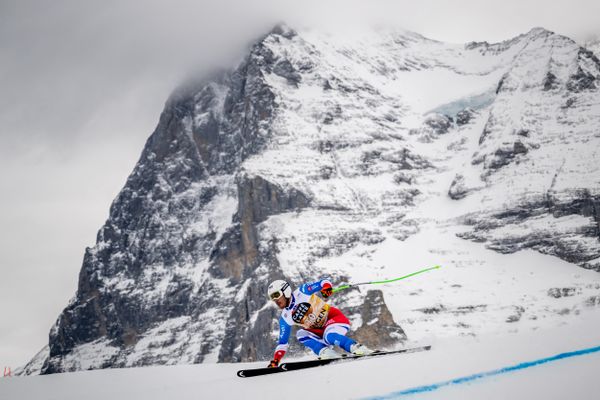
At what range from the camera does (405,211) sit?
512ft

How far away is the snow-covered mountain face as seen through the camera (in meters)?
117

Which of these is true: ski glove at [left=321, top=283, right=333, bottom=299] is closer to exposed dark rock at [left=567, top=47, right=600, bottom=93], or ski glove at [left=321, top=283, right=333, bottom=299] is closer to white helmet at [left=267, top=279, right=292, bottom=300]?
white helmet at [left=267, top=279, right=292, bottom=300]

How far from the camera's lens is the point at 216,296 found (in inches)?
6762

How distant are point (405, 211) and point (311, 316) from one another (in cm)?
14710

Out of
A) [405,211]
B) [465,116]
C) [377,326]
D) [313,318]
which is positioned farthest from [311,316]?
[465,116]

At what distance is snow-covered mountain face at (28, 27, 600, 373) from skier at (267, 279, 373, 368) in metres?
90.7

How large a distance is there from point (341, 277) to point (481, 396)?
122m

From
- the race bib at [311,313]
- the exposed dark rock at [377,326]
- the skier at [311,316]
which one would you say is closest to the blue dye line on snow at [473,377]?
the skier at [311,316]

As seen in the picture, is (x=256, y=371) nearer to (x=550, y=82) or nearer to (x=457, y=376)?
(x=457, y=376)

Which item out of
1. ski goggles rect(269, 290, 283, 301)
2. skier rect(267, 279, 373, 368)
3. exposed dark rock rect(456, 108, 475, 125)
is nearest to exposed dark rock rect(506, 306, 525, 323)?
exposed dark rock rect(456, 108, 475, 125)

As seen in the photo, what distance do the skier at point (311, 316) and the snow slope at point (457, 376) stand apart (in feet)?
6.64

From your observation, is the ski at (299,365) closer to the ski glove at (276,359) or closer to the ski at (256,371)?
the ski at (256,371)

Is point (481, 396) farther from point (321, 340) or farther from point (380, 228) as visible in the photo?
point (380, 228)

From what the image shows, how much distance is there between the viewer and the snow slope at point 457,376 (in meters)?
6.39
